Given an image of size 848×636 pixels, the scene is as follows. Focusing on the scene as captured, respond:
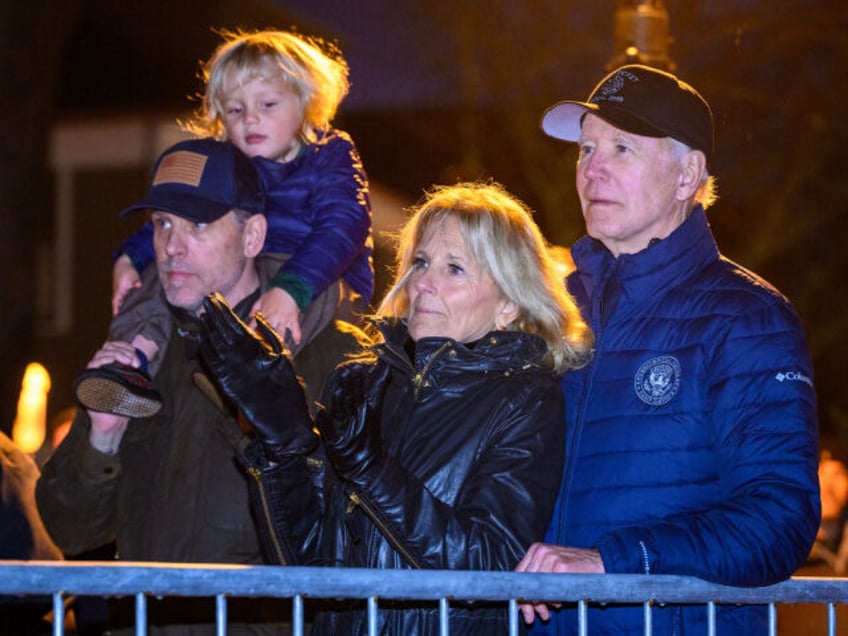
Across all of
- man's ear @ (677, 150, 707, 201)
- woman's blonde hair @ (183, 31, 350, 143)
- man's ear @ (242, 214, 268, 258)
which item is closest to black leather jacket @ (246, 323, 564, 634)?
man's ear @ (677, 150, 707, 201)

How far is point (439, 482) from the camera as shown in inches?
A: 152

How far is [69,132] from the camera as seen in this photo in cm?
2220

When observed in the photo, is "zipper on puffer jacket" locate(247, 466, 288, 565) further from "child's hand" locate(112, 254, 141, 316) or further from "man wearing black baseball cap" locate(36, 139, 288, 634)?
"child's hand" locate(112, 254, 141, 316)

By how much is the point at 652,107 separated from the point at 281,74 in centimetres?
171

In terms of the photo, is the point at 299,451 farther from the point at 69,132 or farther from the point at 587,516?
the point at 69,132

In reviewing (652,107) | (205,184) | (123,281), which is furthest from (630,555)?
(123,281)

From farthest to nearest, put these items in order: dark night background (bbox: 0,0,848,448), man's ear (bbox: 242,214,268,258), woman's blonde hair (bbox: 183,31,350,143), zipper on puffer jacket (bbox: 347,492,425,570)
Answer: dark night background (bbox: 0,0,848,448), woman's blonde hair (bbox: 183,31,350,143), man's ear (bbox: 242,214,268,258), zipper on puffer jacket (bbox: 347,492,425,570)

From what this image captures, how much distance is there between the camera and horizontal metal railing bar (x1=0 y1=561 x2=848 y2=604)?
112 inches

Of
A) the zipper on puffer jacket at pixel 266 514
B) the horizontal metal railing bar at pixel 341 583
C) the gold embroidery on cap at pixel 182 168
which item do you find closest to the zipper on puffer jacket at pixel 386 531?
the zipper on puffer jacket at pixel 266 514

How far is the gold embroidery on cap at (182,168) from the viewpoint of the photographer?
15.8 feet

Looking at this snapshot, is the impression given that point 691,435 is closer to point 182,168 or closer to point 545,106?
point 182,168

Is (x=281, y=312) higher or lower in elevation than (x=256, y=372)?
higher

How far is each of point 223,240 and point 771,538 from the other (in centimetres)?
222

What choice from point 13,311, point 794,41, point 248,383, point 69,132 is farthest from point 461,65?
point 248,383
